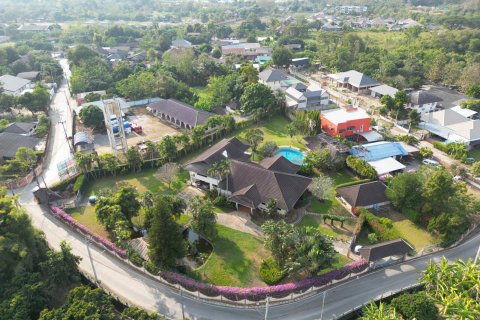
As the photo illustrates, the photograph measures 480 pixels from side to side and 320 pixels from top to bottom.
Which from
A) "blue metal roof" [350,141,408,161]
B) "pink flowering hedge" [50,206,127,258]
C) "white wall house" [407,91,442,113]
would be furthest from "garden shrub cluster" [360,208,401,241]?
"white wall house" [407,91,442,113]

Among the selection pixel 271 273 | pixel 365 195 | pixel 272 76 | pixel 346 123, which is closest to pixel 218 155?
pixel 271 273

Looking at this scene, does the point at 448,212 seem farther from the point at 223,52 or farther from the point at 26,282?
the point at 223,52

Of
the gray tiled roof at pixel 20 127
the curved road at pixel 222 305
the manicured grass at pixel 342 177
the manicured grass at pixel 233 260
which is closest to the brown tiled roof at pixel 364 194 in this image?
the manicured grass at pixel 342 177

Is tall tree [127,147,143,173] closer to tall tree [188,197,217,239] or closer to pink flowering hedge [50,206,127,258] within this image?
pink flowering hedge [50,206,127,258]

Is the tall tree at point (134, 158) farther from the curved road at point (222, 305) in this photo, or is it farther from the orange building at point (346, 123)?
the orange building at point (346, 123)

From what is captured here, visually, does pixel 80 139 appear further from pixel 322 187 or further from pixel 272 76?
pixel 272 76
